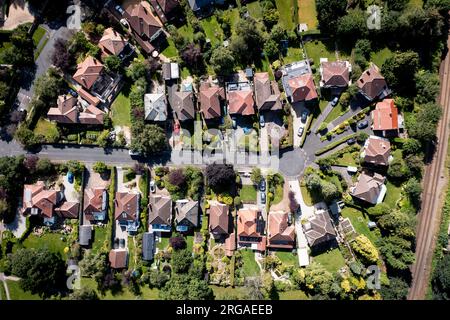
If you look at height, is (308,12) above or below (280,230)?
above

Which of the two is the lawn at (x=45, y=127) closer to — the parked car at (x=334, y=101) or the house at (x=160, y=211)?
the house at (x=160, y=211)

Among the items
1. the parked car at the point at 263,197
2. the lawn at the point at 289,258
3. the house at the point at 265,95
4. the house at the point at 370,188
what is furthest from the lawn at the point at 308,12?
the lawn at the point at 289,258

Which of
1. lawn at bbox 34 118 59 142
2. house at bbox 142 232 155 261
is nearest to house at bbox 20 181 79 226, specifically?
lawn at bbox 34 118 59 142

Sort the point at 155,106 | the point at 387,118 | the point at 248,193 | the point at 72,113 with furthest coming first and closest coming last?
the point at 248,193 < the point at 72,113 < the point at 155,106 < the point at 387,118

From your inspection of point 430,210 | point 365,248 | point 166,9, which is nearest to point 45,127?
point 166,9

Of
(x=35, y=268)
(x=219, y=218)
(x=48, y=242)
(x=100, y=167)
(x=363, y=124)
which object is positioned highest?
(x=363, y=124)

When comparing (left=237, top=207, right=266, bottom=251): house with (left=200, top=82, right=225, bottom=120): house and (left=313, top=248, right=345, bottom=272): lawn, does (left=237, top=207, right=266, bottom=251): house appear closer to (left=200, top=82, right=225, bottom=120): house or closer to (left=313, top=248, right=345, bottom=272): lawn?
(left=313, top=248, right=345, bottom=272): lawn

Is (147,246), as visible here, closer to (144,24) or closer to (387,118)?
(144,24)
